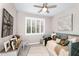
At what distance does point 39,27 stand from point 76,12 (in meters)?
0.93

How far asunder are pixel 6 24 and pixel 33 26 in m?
0.56

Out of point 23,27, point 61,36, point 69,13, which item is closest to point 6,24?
point 23,27

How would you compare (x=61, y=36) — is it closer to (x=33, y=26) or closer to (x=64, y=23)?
(x=64, y=23)

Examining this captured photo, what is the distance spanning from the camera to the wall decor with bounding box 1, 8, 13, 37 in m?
1.67

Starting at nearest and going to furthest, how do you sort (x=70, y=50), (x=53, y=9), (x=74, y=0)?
(x=74, y=0) < (x=70, y=50) < (x=53, y=9)

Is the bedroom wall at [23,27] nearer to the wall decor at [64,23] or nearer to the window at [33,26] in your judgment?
the window at [33,26]

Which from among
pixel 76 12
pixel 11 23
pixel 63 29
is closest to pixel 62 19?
pixel 63 29

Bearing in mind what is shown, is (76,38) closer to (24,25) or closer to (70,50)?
(70,50)

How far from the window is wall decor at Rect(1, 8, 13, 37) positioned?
35 cm

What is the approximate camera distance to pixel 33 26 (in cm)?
176

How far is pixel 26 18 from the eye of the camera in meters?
1.75

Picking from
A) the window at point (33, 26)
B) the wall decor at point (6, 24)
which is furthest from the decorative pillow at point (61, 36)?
the wall decor at point (6, 24)

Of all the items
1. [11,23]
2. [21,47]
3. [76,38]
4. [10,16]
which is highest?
[10,16]

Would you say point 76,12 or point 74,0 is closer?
point 74,0
